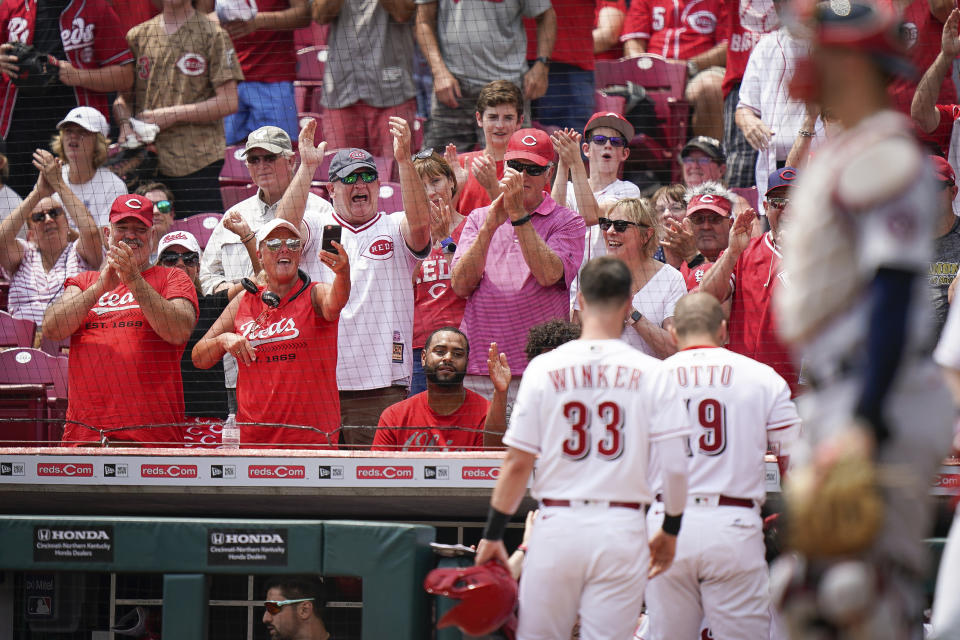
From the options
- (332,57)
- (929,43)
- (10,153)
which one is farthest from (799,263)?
(10,153)

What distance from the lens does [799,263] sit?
2.73 m

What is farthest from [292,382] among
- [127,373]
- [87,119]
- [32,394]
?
[87,119]

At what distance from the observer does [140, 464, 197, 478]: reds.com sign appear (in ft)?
19.4

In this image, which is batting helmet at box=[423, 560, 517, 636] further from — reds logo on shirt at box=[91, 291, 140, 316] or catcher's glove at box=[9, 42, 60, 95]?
catcher's glove at box=[9, 42, 60, 95]

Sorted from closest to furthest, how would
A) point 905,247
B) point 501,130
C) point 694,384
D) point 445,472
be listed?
point 905,247, point 694,384, point 445,472, point 501,130

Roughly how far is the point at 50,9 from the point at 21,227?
227 centimetres

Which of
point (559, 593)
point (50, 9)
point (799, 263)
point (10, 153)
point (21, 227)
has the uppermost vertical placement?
point (50, 9)

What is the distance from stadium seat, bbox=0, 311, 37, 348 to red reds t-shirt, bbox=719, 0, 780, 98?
16.2 ft

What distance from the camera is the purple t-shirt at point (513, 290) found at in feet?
21.0

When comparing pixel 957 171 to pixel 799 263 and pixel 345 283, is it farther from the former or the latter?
pixel 799 263

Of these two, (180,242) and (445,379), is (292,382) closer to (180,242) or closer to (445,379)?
(445,379)

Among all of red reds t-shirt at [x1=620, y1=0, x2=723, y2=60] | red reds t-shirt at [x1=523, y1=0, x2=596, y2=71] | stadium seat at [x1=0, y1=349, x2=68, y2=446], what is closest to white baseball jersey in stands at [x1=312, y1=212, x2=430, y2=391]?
stadium seat at [x1=0, y1=349, x2=68, y2=446]

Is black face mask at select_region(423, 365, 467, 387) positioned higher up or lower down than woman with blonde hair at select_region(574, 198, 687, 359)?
lower down

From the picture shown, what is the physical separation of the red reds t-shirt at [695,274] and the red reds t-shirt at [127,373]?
105 inches
